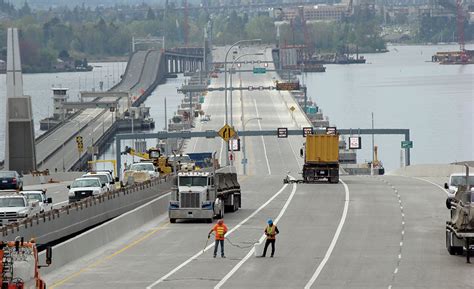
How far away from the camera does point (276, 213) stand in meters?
60.0

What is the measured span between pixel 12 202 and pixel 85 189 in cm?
1513

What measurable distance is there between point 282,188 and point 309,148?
4520mm

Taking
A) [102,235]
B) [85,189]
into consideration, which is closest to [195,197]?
[102,235]

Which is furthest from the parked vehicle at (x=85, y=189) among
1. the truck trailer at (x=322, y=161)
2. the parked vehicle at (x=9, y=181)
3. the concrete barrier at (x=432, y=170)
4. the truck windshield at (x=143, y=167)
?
the concrete barrier at (x=432, y=170)

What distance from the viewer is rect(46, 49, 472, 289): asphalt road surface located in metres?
39.4

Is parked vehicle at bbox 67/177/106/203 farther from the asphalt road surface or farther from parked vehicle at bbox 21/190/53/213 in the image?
parked vehicle at bbox 21/190/53/213

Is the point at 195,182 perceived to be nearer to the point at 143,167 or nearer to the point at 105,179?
the point at 105,179

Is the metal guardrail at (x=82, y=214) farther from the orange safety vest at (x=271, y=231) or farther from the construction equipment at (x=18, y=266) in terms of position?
the construction equipment at (x=18, y=266)

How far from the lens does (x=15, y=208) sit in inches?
2031

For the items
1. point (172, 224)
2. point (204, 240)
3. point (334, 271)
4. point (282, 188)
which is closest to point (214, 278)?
point (334, 271)

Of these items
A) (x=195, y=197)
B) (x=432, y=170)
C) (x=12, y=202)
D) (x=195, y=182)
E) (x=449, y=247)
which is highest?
(x=195, y=182)

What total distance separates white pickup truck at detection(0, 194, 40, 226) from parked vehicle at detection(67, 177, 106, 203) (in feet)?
43.3

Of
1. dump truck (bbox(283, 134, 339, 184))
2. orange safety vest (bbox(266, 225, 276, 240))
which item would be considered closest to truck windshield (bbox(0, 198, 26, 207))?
orange safety vest (bbox(266, 225, 276, 240))

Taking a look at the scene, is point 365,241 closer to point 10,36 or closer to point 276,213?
point 276,213
